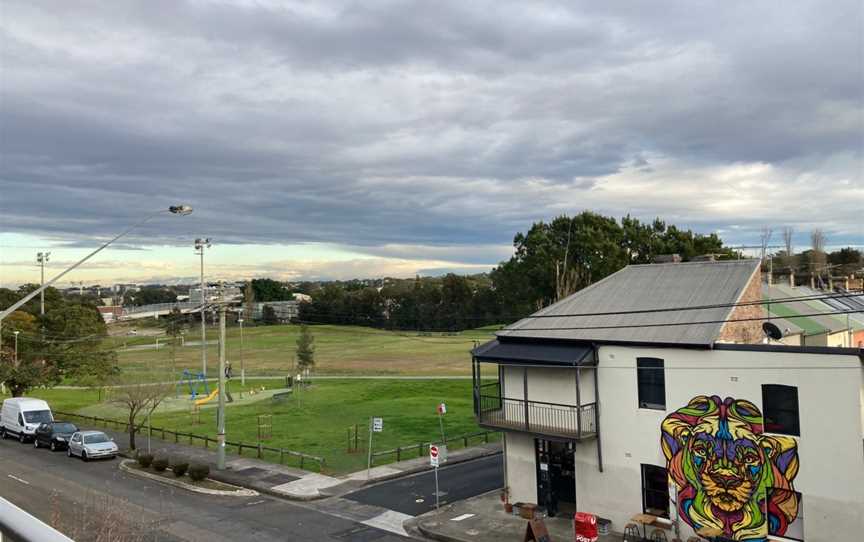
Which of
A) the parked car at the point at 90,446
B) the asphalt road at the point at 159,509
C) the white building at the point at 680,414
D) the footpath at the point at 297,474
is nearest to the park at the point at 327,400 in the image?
the footpath at the point at 297,474

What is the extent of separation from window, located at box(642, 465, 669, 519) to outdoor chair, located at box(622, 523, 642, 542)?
2.45 ft

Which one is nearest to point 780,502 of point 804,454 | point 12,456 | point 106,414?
point 804,454

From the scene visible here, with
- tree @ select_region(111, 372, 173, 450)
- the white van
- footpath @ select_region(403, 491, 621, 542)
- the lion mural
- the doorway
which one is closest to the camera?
the lion mural

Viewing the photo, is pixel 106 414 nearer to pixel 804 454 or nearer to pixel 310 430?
pixel 310 430

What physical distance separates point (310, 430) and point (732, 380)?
1106 inches

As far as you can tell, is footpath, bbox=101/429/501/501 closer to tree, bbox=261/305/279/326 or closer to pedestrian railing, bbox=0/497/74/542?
pedestrian railing, bbox=0/497/74/542

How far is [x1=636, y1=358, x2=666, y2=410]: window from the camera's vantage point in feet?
65.8

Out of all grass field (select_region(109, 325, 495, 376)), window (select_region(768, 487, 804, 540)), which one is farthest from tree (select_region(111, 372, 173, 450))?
window (select_region(768, 487, 804, 540))

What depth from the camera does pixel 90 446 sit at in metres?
32.7

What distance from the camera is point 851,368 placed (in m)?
16.7

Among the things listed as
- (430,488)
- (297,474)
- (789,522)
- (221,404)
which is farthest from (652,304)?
(221,404)

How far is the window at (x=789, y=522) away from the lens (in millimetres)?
17516

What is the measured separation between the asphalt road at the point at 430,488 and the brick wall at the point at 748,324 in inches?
451

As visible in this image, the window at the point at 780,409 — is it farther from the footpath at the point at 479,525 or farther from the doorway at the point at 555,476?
the doorway at the point at 555,476
